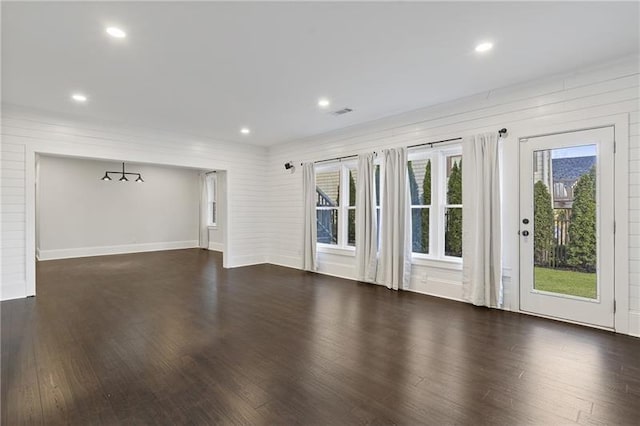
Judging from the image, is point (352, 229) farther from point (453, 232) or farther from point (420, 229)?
point (453, 232)

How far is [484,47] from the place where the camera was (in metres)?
3.01

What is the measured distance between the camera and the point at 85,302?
4.37m

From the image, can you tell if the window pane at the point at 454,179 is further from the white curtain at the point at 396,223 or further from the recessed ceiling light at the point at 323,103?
the recessed ceiling light at the point at 323,103

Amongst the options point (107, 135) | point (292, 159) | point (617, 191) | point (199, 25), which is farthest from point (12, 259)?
point (617, 191)

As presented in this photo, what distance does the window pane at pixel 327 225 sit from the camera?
21.3 feet

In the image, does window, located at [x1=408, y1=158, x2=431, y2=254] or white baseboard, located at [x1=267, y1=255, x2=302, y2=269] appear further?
white baseboard, located at [x1=267, y1=255, x2=302, y2=269]

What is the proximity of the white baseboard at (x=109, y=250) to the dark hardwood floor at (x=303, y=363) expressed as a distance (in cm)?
473

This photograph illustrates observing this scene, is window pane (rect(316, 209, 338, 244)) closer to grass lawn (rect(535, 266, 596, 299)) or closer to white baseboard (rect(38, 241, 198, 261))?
grass lawn (rect(535, 266, 596, 299))

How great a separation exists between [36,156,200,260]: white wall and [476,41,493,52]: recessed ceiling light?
370 inches

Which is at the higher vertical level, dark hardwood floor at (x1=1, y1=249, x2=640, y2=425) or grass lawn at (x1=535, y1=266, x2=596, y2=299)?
grass lawn at (x1=535, y1=266, x2=596, y2=299)

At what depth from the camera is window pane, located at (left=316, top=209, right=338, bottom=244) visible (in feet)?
21.3

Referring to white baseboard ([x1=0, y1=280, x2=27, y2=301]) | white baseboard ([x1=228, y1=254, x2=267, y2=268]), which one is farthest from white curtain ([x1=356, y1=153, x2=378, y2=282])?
white baseboard ([x1=0, y1=280, x2=27, y2=301])

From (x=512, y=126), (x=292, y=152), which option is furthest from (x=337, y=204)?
(x=512, y=126)

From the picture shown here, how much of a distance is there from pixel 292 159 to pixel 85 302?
178 inches
